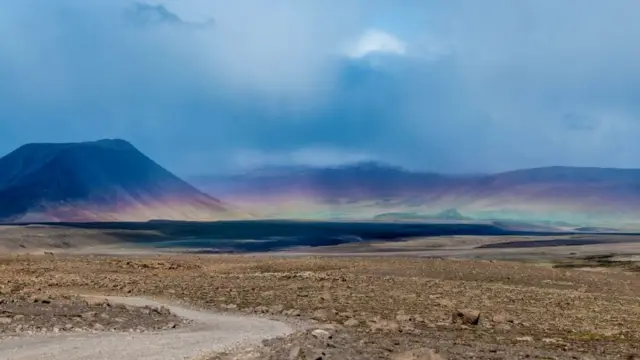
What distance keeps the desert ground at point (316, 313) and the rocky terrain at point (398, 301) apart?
6cm

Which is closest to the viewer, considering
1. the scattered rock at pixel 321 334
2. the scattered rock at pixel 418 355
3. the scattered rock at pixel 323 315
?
the scattered rock at pixel 418 355

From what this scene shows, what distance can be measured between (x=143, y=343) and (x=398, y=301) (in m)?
13.9

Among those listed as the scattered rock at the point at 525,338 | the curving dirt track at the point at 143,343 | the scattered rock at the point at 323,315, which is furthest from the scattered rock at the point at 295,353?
the scattered rock at the point at 323,315

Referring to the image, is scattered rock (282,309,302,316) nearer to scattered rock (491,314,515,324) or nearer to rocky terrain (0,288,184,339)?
rocky terrain (0,288,184,339)

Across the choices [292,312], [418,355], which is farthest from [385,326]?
[418,355]

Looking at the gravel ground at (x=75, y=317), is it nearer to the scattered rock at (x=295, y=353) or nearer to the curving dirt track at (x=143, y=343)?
the curving dirt track at (x=143, y=343)

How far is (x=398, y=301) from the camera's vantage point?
32.3 metres

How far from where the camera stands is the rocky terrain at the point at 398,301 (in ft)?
67.0

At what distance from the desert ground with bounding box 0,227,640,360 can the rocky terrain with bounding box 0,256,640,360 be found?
0.21 feet

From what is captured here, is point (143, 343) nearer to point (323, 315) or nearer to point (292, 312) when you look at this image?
point (323, 315)

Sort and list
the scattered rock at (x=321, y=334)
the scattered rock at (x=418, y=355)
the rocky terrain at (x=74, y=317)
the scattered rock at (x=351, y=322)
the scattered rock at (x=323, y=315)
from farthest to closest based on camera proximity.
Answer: the scattered rock at (x=323, y=315) < the scattered rock at (x=351, y=322) < the rocky terrain at (x=74, y=317) < the scattered rock at (x=321, y=334) < the scattered rock at (x=418, y=355)

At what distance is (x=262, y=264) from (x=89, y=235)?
3182 inches

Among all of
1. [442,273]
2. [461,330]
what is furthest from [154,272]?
[461,330]

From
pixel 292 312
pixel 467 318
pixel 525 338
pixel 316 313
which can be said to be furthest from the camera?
pixel 292 312
